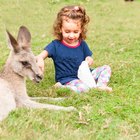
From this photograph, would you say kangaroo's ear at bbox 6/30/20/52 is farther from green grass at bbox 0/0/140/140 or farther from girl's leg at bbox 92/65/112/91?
girl's leg at bbox 92/65/112/91

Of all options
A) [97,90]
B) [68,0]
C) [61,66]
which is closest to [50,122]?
[97,90]

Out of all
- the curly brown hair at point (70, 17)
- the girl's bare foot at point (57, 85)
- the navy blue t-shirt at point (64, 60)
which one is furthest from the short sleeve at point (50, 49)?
the girl's bare foot at point (57, 85)

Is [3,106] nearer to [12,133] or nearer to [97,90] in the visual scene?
[12,133]

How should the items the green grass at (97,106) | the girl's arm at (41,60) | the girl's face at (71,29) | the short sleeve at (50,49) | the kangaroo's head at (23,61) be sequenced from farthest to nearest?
the short sleeve at (50,49), the girl's face at (71,29), the girl's arm at (41,60), the kangaroo's head at (23,61), the green grass at (97,106)

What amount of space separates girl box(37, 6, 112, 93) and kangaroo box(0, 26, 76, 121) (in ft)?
2.66

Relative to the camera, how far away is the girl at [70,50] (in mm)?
6199

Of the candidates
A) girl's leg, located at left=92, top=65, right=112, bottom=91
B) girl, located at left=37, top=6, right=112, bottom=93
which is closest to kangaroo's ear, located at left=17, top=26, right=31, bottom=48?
girl, located at left=37, top=6, right=112, bottom=93

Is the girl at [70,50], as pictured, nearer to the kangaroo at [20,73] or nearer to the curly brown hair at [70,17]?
the curly brown hair at [70,17]

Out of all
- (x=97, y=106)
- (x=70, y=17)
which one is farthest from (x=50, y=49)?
(x=97, y=106)

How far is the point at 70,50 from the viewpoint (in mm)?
6414

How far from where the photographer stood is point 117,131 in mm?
4367

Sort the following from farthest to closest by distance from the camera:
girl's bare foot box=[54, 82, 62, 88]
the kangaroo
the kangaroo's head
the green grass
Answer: girl's bare foot box=[54, 82, 62, 88] < the kangaroo's head < the kangaroo < the green grass

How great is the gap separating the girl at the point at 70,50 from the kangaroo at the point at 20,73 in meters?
0.81

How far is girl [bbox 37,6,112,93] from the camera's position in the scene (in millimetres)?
6199
